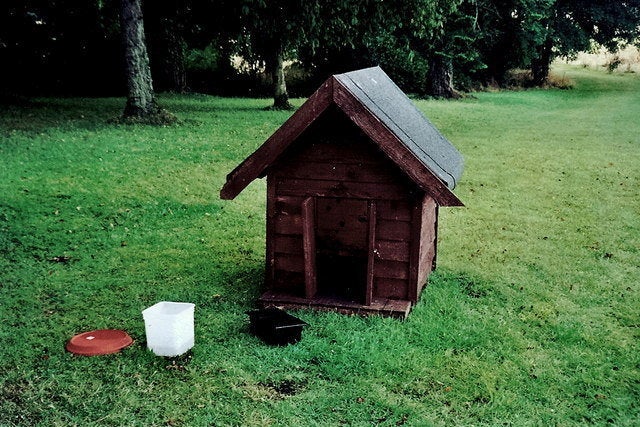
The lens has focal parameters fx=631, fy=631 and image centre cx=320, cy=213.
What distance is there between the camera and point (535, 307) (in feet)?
21.3

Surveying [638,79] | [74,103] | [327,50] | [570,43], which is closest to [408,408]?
[74,103]

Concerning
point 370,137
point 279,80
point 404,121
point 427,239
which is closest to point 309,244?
point 370,137

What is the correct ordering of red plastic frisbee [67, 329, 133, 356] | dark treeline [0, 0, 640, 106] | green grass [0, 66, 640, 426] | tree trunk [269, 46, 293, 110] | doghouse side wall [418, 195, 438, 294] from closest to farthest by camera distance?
1. green grass [0, 66, 640, 426]
2. red plastic frisbee [67, 329, 133, 356]
3. doghouse side wall [418, 195, 438, 294]
4. dark treeline [0, 0, 640, 106]
5. tree trunk [269, 46, 293, 110]

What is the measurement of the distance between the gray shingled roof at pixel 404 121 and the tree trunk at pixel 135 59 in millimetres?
12214

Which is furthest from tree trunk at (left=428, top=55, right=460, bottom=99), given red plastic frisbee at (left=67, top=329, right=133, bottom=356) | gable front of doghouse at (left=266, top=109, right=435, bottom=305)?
red plastic frisbee at (left=67, top=329, right=133, bottom=356)

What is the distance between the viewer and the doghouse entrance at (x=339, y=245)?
6012mm

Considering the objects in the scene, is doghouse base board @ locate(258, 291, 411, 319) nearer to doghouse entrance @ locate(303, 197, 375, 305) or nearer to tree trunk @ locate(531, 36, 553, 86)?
doghouse entrance @ locate(303, 197, 375, 305)

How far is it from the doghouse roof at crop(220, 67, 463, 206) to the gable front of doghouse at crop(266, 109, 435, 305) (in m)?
0.27

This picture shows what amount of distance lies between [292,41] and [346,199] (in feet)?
48.7

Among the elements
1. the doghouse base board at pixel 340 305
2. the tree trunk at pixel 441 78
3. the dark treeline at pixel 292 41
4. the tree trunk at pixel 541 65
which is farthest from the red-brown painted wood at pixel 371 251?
the tree trunk at pixel 541 65

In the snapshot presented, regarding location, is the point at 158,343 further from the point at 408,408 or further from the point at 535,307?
the point at 535,307

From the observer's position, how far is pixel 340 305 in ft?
19.9

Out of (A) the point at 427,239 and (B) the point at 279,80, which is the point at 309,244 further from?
(B) the point at 279,80

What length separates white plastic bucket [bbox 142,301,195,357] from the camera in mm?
5074
